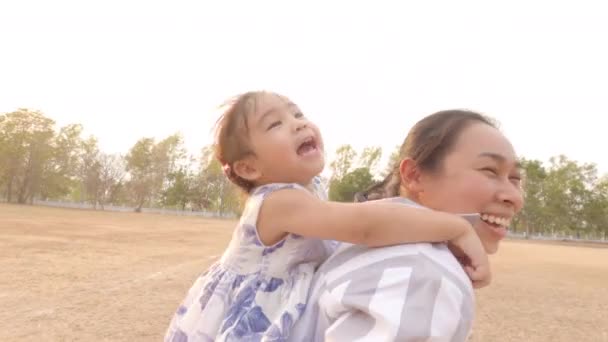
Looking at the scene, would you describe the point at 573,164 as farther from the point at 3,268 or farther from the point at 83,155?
the point at 3,268

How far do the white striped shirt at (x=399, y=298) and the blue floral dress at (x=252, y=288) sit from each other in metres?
0.16

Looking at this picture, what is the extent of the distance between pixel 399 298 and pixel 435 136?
568 mm

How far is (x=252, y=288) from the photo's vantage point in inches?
56.1

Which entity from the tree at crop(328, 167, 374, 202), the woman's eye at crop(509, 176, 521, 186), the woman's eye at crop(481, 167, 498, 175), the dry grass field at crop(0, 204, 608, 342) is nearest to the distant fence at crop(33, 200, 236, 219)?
the tree at crop(328, 167, 374, 202)

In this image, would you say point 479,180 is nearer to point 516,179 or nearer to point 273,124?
point 516,179

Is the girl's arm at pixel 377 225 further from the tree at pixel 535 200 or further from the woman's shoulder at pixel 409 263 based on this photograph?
the tree at pixel 535 200

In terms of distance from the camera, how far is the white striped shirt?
1.00m

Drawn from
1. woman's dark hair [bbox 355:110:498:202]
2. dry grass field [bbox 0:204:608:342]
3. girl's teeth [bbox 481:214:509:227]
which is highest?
woman's dark hair [bbox 355:110:498:202]

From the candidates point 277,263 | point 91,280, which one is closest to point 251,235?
point 277,263

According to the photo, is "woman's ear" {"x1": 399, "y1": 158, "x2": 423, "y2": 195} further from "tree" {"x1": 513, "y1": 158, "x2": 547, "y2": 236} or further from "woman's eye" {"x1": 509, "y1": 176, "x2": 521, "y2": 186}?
"tree" {"x1": 513, "y1": 158, "x2": 547, "y2": 236}

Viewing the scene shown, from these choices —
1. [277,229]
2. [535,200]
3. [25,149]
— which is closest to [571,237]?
[535,200]

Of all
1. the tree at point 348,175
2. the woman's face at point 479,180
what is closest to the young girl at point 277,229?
the woman's face at point 479,180

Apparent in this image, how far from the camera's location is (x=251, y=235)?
4.94 feet

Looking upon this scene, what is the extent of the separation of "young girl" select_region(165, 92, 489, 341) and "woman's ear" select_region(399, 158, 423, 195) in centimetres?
21
